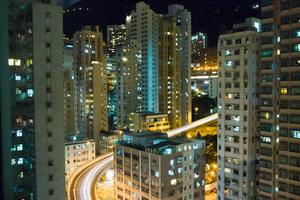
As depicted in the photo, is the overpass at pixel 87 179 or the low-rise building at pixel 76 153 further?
the low-rise building at pixel 76 153

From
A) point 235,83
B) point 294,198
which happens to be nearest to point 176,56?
point 235,83

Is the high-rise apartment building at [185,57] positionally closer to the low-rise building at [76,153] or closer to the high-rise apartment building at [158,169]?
the low-rise building at [76,153]

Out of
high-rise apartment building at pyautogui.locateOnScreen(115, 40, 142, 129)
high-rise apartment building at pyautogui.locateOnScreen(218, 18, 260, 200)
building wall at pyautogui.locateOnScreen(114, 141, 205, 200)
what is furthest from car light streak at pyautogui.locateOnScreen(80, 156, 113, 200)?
high-rise apartment building at pyautogui.locateOnScreen(115, 40, 142, 129)

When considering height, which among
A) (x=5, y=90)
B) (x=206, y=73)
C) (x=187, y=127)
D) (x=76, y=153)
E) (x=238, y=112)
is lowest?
(x=76, y=153)

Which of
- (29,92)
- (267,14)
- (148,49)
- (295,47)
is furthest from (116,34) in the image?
(29,92)

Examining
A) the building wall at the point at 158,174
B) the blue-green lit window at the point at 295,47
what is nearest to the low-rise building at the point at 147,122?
the building wall at the point at 158,174

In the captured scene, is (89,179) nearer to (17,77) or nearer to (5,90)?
(17,77)
